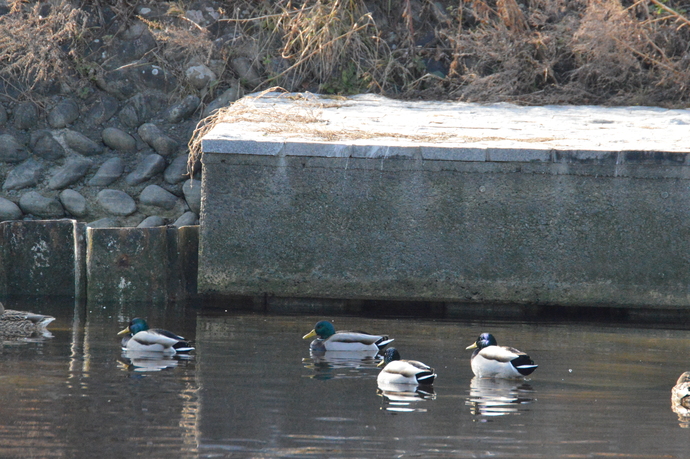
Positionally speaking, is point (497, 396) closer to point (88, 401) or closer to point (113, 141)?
point (88, 401)

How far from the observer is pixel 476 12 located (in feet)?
45.0

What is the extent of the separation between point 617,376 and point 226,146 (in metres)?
4.35

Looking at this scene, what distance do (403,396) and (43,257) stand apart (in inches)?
204

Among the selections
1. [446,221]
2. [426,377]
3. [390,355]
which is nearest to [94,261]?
[446,221]

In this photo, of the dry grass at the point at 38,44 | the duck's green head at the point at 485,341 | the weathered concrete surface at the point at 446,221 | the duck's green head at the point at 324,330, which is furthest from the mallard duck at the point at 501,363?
the dry grass at the point at 38,44

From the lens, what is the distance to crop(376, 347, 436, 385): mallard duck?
6508 millimetres

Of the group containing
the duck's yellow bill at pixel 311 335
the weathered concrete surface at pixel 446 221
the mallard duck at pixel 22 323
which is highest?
the weathered concrete surface at pixel 446 221

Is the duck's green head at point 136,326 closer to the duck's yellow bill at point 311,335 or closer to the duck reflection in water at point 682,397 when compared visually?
the duck's yellow bill at point 311,335

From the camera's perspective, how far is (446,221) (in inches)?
374

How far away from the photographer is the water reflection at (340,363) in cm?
713

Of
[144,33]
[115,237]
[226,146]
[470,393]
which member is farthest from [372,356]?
[144,33]

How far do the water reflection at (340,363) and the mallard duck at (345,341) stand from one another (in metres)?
0.04

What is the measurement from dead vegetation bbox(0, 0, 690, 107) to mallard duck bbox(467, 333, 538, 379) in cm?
644

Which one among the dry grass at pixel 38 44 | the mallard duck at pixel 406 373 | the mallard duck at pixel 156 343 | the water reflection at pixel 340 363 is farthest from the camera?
the dry grass at pixel 38 44
